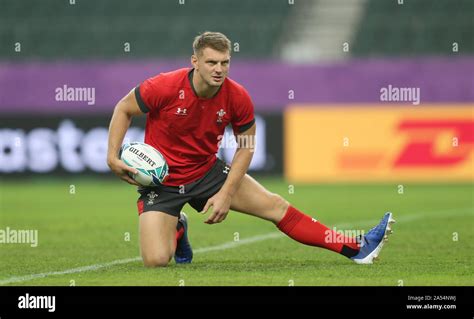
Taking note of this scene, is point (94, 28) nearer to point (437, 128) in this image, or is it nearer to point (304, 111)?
point (304, 111)

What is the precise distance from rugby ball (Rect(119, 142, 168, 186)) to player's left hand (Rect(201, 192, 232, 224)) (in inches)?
18.4

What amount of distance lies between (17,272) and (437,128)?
12974mm

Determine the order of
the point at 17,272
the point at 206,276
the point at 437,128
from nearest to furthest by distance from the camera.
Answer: the point at 206,276
the point at 17,272
the point at 437,128

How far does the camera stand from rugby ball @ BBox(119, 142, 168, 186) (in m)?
8.08

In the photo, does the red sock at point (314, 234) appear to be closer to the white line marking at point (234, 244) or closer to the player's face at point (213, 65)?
the player's face at point (213, 65)

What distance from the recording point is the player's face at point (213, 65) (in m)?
7.81

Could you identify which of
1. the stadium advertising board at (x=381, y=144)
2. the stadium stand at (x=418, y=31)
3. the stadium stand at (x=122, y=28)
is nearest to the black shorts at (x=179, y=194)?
the stadium advertising board at (x=381, y=144)

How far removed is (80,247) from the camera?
1010cm

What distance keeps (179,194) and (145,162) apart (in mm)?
429

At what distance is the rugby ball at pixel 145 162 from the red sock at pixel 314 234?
105cm

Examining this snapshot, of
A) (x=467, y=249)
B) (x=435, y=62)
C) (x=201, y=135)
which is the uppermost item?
(x=435, y=62)

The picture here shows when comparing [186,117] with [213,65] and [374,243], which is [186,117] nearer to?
[213,65]

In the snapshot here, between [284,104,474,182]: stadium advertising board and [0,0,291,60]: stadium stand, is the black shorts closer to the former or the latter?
[284,104,474,182]: stadium advertising board
